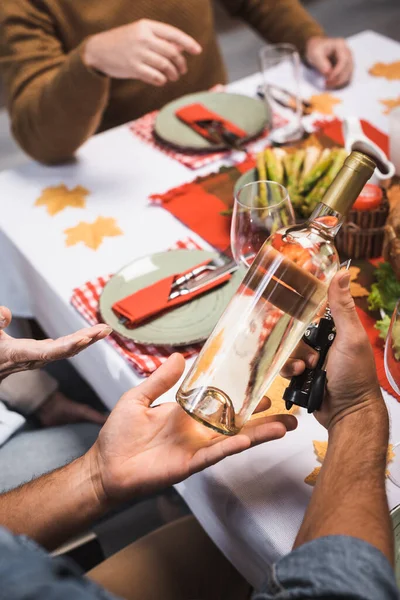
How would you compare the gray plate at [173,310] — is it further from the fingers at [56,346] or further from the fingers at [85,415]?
the fingers at [85,415]

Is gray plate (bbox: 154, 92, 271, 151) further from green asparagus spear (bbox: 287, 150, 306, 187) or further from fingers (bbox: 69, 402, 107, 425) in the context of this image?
fingers (bbox: 69, 402, 107, 425)

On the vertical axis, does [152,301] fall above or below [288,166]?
below

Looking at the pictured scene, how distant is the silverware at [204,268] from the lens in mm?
1082

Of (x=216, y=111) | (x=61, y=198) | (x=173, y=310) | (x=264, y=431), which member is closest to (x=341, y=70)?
(x=216, y=111)

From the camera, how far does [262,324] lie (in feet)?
2.45

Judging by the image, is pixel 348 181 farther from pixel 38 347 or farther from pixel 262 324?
pixel 38 347

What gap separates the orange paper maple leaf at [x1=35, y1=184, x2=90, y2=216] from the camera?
1.36 meters

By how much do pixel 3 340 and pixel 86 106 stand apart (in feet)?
2.27

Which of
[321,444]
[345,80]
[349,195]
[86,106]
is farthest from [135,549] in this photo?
[345,80]

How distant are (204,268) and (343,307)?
15.7 inches

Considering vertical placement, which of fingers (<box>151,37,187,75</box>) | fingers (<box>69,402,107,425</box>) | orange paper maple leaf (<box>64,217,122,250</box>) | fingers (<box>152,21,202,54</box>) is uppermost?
fingers (<box>152,21,202,54</box>)

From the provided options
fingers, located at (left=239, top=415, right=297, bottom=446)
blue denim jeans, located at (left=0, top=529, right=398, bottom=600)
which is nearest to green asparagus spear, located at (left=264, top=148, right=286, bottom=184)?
fingers, located at (left=239, top=415, right=297, bottom=446)

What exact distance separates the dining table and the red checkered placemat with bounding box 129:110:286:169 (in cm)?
1

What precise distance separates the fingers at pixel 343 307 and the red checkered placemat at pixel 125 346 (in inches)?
11.8
